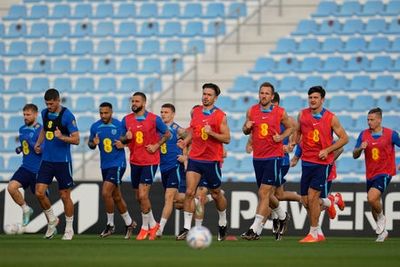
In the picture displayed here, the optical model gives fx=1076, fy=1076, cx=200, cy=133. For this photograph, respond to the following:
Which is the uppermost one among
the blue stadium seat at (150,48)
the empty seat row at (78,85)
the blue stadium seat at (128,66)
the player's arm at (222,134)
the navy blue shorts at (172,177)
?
the blue stadium seat at (150,48)

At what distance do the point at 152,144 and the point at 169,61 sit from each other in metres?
10.5

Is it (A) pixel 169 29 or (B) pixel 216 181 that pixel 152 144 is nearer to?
(B) pixel 216 181

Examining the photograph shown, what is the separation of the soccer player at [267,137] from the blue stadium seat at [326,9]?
37.9ft

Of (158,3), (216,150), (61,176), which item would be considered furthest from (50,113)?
Answer: (158,3)

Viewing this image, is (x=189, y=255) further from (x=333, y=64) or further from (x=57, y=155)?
(x=333, y=64)

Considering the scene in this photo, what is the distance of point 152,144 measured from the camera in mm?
18984

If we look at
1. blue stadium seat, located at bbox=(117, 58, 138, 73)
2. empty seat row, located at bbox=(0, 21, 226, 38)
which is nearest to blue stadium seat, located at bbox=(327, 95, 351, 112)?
empty seat row, located at bbox=(0, 21, 226, 38)

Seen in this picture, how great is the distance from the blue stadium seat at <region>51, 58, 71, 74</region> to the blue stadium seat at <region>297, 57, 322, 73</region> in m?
6.72

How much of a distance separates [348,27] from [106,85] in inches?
264

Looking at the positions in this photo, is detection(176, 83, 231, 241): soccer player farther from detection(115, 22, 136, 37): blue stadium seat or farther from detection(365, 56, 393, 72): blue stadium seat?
detection(115, 22, 136, 37): blue stadium seat

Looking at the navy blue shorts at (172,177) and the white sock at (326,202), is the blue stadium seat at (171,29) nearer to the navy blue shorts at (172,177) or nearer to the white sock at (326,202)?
the navy blue shorts at (172,177)

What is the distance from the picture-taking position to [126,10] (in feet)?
102

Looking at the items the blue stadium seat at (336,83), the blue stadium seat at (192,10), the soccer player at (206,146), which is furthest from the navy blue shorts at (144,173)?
the blue stadium seat at (192,10)

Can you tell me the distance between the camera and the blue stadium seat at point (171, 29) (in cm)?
2995
